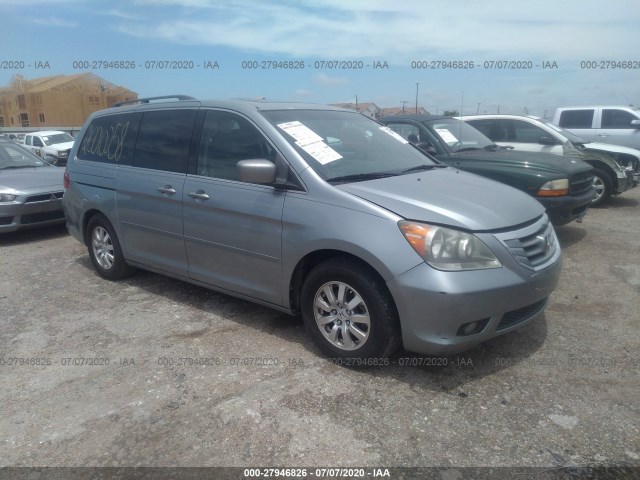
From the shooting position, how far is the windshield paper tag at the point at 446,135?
684 cm

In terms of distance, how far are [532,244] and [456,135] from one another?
158 inches

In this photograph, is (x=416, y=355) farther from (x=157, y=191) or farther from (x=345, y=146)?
(x=157, y=191)

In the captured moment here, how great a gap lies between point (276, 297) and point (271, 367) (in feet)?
1.69

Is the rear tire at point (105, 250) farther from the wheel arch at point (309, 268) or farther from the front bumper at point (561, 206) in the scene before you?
the front bumper at point (561, 206)

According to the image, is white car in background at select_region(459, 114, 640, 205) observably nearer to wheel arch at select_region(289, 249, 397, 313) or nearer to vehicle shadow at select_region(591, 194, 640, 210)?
vehicle shadow at select_region(591, 194, 640, 210)

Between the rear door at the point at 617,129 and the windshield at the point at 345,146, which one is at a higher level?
the windshield at the point at 345,146

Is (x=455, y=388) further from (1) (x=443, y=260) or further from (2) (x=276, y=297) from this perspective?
(2) (x=276, y=297)

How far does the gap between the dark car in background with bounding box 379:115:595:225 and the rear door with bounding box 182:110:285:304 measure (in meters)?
3.01

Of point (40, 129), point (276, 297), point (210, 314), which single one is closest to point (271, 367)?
point (276, 297)

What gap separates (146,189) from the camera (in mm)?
4566

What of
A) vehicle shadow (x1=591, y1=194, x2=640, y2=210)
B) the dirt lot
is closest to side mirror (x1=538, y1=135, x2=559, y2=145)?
vehicle shadow (x1=591, y1=194, x2=640, y2=210)

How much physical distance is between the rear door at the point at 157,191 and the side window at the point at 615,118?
11.0 m

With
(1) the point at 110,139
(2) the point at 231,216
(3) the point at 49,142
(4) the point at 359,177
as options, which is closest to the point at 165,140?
(1) the point at 110,139

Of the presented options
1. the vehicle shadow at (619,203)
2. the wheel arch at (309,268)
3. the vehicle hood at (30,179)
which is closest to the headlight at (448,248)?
the wheel arch at (309,268)
